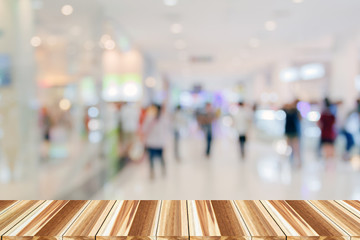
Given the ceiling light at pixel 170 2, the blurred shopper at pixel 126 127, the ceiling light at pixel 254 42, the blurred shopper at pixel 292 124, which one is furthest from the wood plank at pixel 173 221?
the ceiling light at pixel 254 42

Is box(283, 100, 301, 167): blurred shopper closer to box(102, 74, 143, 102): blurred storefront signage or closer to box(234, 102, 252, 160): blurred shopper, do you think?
box(234, 102, 252, 160): blurred shopper

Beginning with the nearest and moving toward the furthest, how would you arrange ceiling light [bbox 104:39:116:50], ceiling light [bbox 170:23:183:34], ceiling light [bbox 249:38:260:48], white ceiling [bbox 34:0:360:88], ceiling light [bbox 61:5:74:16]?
ceiling light [bbox 61:5:74:16], white ceiling [bbox 34:0:360:88], ceiling light [bbox 104:39:116:50], ceiling light [bbox 170:23:183:34], ceiling light [bbox 249:38:260:48]

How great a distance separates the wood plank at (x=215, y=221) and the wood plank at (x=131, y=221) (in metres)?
0.16

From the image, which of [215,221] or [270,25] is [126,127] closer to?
[270,25]

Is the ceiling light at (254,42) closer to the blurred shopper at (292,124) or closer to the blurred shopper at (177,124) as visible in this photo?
the blurred shopper at (177,124)

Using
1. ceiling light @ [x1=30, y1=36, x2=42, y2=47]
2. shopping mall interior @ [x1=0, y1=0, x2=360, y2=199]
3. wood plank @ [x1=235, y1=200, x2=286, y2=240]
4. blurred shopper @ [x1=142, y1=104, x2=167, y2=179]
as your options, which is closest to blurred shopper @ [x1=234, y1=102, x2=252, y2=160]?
shopping mall interior @ [x1=0, y1=0, x2=360, y2=199]

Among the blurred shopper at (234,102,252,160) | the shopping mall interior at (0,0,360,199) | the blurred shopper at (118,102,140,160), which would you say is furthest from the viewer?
the blurred shopper at (118,102,140,160)

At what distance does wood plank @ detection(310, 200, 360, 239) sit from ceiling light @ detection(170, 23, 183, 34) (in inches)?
281

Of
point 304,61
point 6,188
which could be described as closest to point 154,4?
point 6,188

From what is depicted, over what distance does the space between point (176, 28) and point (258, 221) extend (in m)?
7.73

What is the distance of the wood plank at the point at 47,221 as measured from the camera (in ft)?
3.95

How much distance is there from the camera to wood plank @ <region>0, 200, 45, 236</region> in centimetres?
130

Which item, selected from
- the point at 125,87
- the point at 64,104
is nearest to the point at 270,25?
the point at 125,87

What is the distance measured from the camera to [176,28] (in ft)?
28.0
